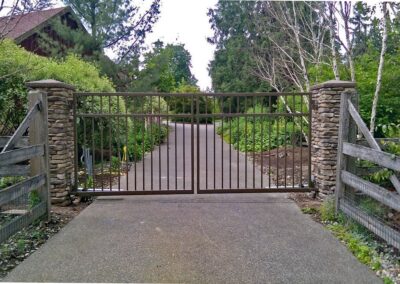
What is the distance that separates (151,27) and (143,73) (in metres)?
2.09

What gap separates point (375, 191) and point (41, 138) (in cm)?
391

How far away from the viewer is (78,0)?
41.1 feet

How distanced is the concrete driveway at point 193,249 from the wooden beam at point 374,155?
951mm

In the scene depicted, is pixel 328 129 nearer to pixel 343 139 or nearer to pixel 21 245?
pixel 343 139

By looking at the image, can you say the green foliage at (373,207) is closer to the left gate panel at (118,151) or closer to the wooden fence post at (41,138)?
the left gate panel at (118,151)

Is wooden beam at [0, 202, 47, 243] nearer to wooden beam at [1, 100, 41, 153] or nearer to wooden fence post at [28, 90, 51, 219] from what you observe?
wooden fence post at [28, 90, 51, 219]

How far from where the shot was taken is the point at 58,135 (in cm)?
523

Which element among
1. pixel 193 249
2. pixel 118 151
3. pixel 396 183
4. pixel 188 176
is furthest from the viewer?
pixel 188 176

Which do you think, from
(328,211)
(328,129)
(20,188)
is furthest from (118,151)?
(328,211)

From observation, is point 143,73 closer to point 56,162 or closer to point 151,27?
point 151,27

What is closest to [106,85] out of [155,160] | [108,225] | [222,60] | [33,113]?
[155,160]

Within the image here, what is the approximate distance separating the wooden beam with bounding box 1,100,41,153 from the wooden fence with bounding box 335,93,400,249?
384 centimetres

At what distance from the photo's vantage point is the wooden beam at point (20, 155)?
11.6 feet

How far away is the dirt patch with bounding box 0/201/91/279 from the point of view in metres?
3.37
